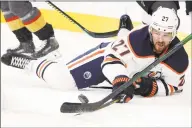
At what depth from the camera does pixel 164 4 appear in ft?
6.97

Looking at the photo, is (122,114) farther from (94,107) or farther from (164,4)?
(164,4)

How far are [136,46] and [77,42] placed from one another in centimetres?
110

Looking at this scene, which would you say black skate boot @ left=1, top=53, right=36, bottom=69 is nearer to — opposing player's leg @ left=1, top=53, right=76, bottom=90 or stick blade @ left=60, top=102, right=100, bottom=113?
opposing player's leg @ left=1, top=53, right=76, bottom=90

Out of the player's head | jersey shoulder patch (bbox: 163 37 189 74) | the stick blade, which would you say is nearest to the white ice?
the stick blade

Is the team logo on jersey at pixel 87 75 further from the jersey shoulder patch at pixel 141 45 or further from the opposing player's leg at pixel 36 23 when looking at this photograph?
the opposing player's leg at pixel 36 23

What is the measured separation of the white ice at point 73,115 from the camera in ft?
5.19

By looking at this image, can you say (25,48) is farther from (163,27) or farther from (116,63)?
(163,27)

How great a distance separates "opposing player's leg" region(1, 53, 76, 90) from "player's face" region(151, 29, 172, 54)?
1.45ft

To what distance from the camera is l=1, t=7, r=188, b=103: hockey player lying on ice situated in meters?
1.81

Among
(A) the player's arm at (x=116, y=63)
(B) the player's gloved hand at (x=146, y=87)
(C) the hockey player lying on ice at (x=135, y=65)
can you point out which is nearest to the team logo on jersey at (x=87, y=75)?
(C) the hockey player lying on ice at (x=135, y=65)

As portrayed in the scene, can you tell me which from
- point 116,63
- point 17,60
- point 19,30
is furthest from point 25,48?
point 116,63

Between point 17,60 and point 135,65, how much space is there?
0.65m

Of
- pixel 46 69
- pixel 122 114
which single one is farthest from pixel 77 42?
pixel 122 114

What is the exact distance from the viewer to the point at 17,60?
2289 mm
